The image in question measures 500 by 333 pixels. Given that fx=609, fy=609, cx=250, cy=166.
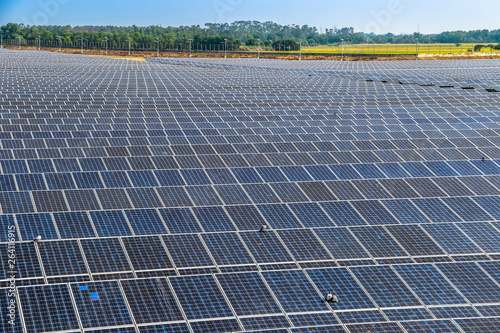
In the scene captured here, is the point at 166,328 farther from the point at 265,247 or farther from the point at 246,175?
the point at 246,175

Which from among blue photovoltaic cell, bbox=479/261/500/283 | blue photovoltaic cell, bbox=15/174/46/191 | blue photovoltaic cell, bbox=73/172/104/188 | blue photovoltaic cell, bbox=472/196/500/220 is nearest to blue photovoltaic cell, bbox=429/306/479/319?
blue photovoltaic cell, bbox=479/261/500/283

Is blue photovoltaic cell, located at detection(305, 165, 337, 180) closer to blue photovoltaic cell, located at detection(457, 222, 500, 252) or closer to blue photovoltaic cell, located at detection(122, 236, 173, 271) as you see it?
blue photovoltaic cell, located at detection(457, 222, 500, 252)

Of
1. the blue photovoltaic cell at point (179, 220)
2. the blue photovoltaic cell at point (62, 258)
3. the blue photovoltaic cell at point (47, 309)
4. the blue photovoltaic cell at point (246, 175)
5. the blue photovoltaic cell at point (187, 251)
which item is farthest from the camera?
the blue photovoltaic cell at point (246, 175)

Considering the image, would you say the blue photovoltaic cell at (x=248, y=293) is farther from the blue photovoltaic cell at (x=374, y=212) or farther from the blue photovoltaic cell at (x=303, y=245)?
the blue photovoltaic cell at (x=374, y=212)

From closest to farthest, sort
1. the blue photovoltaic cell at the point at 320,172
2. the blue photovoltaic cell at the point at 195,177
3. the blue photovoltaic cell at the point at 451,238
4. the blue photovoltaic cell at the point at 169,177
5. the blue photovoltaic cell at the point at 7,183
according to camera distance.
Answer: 1. the blue photovoltaic cell at the point at 451,238
2. the blue photovoltaic cell at the point at 7,183
3. the blue photovoltaic cell at the point at 169,177
4. the blue photovoltaic cell at the point at 195,177
5. the blue photovoltaic cell at the point at 320,172

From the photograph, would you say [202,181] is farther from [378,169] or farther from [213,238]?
[378,169]

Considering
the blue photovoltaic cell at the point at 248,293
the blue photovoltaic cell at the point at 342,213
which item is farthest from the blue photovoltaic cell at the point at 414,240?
the blue photovoltaic cell at the point at 248,293

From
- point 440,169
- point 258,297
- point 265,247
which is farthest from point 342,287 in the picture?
point 440,169
